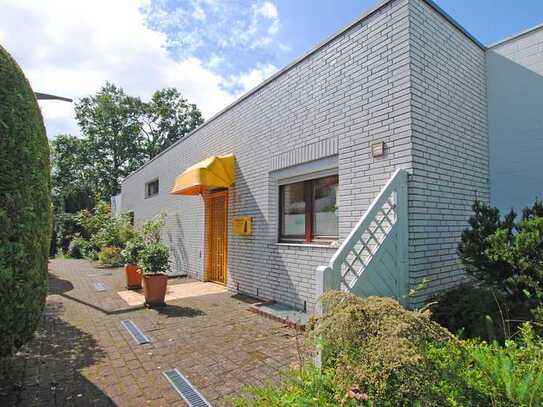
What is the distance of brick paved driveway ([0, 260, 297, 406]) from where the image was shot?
345cm

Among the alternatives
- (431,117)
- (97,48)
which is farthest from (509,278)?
(97,48)

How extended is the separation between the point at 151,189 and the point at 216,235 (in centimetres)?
858

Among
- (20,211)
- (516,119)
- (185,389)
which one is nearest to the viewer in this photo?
(20,211)

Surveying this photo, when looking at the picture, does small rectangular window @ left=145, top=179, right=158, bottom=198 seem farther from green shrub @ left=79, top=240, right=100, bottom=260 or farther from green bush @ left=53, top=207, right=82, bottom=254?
green bush @ left=53, top=207, right=82, bottom=254

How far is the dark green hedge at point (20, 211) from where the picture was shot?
10.1 feet

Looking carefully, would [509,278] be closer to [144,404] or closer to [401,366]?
[401,366]

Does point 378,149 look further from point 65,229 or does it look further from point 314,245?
point 65,229

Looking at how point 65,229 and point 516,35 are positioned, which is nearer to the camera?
Answer: point 516,35

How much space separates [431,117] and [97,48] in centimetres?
903

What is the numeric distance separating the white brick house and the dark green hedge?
3071 millimetres

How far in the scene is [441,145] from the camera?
5113 mm

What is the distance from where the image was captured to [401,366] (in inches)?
90.3

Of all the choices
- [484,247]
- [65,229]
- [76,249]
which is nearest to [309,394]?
[484,247]

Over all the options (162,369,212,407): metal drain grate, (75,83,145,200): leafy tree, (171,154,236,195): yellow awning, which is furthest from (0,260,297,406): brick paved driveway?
(75,83,145,200): leafy tree
